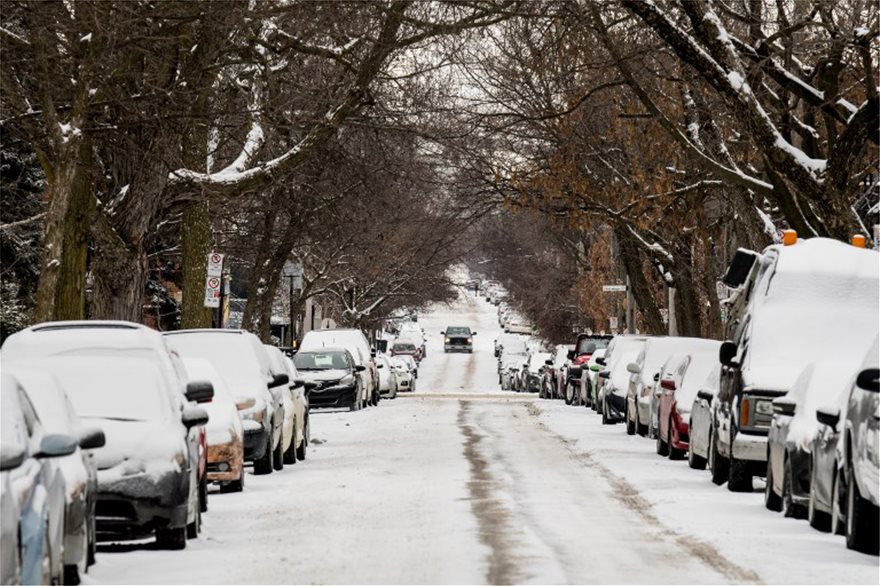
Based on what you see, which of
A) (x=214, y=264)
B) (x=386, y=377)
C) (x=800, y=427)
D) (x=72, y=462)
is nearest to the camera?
(x=72, y=462)

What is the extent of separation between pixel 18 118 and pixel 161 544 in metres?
15.5

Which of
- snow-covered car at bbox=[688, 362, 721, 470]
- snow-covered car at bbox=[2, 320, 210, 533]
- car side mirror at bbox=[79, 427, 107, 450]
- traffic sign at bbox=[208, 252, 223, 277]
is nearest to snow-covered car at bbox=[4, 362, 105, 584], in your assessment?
car side mirror at bbox=[79, 427, 107, 450]

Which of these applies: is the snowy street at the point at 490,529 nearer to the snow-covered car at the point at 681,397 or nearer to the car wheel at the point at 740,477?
the car wheel at the point at 740,477

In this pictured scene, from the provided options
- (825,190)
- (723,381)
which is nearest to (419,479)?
(723,381)

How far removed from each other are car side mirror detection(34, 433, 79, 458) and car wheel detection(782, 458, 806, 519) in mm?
7891

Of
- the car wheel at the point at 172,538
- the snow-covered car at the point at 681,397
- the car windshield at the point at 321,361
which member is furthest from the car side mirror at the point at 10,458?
the car windshield at the point at 321,361

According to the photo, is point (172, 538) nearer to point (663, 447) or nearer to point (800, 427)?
point (800, 427)

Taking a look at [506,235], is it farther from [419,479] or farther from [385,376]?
[419,479]

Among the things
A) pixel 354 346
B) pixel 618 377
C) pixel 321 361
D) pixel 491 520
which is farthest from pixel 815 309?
pixel 354 346

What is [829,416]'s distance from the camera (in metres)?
14.1

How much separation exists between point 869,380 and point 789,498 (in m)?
3.49

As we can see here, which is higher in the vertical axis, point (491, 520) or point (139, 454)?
point (139, 454)

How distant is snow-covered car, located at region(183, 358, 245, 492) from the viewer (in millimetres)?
18312

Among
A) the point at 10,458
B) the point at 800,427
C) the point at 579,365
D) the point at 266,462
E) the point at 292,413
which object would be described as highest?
the point at 579,365
